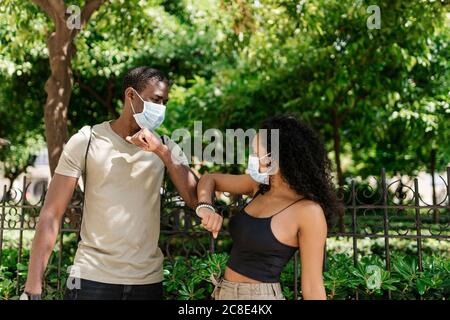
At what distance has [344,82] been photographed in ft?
25.1

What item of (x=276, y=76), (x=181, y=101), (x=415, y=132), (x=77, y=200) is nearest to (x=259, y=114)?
(x=276, y=76)

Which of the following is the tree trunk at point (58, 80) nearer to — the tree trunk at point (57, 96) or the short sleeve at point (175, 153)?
the tree trunk at point (57, 96)

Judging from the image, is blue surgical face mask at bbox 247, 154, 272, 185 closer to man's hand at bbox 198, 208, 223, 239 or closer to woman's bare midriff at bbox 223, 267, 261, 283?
man's hand at bbox 198, 208, 223, 239

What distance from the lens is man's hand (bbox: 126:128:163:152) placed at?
263cm

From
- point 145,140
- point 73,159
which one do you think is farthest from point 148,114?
point 73,159

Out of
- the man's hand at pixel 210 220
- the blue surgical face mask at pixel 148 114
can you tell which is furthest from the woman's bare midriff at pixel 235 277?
the blue surgical face mask at pixel 148 114

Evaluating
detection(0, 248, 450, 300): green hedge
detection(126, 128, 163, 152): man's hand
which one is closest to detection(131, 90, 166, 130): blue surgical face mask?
detection(126, 128, 163, 152): man's hand

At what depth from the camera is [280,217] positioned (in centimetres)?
250

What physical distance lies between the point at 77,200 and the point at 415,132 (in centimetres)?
603

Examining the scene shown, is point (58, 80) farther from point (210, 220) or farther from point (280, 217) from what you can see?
point (280, 217)

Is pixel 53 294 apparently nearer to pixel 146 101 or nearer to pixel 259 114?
pixel 146 101

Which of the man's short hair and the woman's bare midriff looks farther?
the man's short hair

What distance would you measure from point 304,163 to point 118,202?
959 mm

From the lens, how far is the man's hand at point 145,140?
2631 mm
